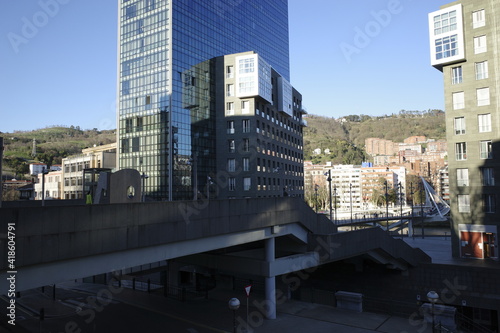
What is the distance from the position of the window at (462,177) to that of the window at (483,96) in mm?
6525

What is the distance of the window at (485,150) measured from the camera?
115ft

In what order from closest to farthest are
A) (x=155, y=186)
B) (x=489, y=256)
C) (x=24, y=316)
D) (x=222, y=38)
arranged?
(x=24, y=316) < (x=489, y=256) < (x=155, y=186) < (x=222, y=38)

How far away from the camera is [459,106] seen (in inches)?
1458

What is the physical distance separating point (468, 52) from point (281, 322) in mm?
31752

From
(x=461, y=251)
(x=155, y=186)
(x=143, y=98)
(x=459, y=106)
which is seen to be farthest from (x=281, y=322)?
(x=143, y=98)

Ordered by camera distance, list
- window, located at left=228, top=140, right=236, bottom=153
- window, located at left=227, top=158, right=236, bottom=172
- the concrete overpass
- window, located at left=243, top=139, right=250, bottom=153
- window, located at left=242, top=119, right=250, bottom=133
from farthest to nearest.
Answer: window, located at left=228, top=140, right=236, bottom=153, window, located at left=227, top=158, right=236, bottom=172, window, located at left=242, top=119, right=250, bottom=133, window, located at left=243, top=139, right=250, bottom=153, the concrete overpass

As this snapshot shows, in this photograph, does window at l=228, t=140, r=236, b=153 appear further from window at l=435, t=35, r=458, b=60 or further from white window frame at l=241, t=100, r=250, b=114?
window at l=435, t=35, r=458, b=60

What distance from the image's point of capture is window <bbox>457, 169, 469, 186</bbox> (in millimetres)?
36344

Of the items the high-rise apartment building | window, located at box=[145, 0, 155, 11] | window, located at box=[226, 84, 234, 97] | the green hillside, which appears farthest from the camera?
the green hillside

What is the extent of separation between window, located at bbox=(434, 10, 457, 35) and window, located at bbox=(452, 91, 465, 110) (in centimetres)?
655

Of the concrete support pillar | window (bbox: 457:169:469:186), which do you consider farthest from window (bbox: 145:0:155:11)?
the concrete support pillar

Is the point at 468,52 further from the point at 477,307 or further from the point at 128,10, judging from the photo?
the point at 128,10

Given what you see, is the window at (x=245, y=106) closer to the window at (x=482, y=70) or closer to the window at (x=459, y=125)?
the window at (x=459, y=125)

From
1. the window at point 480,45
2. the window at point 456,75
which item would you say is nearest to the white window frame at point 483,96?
the window at point 456,75
